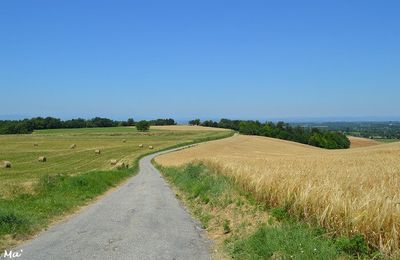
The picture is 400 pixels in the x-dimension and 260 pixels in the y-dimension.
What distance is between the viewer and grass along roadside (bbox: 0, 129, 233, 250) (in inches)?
467

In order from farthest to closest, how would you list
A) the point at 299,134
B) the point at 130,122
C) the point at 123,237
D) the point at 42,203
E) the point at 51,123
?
the point at 130,122
the point at 51,123
the point at 299,134
the point at 42,203
the point at 123,237

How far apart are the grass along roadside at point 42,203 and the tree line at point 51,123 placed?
434ft

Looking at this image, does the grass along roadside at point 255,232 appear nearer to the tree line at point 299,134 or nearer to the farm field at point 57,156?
the farm field at point 57,156

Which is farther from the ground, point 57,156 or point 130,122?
point 130,122

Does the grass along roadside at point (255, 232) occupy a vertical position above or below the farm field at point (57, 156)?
above

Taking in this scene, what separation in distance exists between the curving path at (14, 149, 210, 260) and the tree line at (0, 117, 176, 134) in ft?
465

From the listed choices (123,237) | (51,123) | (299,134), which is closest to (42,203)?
(123,237)

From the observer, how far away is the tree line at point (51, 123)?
538 feet

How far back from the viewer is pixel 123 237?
445 inches

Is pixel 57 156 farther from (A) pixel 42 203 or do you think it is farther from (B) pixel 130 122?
(B) pixel 130 122

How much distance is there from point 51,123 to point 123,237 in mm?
180231

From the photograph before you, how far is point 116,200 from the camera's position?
20000mm

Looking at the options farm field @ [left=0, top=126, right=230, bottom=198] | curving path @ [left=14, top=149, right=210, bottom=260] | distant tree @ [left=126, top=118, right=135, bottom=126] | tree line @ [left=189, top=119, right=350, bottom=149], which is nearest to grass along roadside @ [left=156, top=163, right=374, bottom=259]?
curving path @ [left=14, top=149, right=210, bottom=260]

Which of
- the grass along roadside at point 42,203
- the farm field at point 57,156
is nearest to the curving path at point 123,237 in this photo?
the grass along roadside at point 42,203
